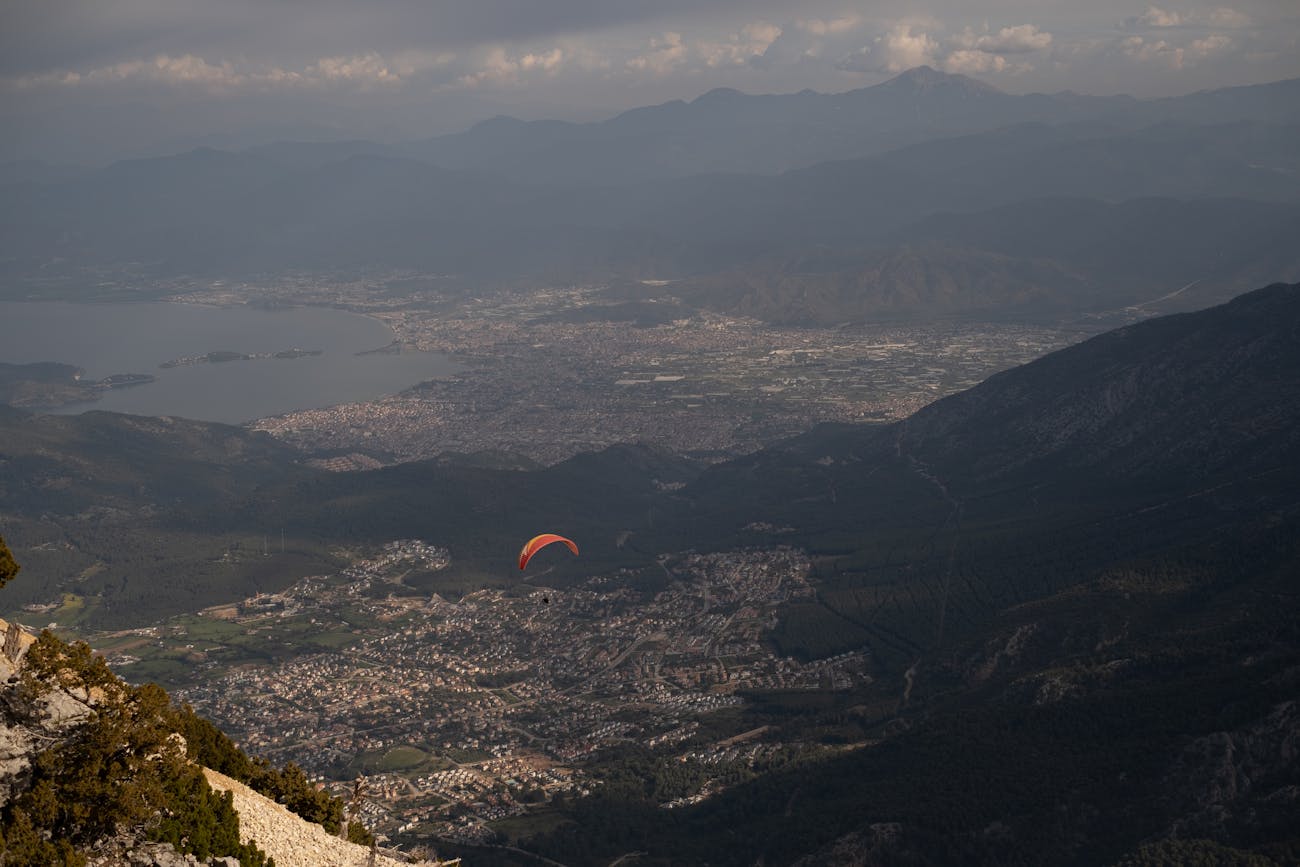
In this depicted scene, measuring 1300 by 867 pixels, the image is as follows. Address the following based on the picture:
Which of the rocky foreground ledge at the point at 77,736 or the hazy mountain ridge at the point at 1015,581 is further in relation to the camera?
the hazy mountain ridge at the point at 1015,581

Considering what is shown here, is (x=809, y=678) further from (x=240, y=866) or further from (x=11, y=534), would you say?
(x=11, y=534)

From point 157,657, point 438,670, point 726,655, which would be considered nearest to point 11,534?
point 157,657

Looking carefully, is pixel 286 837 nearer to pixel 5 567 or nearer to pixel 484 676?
pixel 5 567

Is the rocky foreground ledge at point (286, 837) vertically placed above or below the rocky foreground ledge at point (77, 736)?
below

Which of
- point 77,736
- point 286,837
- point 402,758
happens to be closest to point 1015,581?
point 402,758

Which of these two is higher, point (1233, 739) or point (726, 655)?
point (1233, 739)

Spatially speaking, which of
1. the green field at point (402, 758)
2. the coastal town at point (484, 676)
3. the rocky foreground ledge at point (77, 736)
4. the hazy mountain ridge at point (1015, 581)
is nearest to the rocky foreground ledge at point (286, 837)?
the rocky foreground ledge at point (77, 736)

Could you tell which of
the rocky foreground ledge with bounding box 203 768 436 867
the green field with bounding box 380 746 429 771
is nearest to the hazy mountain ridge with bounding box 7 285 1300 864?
the green field with bounding box 380 746 429 771

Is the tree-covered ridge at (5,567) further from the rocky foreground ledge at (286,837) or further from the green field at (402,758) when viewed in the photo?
the green field at (402,758)

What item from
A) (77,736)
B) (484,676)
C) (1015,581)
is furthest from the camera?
(484,676)
